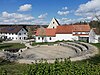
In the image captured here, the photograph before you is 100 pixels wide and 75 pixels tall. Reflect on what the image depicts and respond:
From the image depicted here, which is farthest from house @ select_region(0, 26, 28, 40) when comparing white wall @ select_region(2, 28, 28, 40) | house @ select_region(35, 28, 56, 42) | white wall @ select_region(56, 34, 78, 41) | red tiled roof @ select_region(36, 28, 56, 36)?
white wall @ select_region(56, 34, 78, 41)

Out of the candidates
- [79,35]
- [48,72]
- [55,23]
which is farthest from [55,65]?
[55,23]

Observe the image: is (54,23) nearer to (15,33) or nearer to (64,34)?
(64,34)

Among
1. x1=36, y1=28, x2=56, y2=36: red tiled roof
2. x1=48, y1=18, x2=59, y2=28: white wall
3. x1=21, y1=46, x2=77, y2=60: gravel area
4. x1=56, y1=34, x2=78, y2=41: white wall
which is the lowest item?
x1=21, y1=46, x2=77, y2=60: gravel area

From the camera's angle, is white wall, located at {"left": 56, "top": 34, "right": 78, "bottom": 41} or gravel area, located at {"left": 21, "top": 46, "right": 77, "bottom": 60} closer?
gravel area, located at {"left": 21, "top": 46, "right": 77, "bottom": 60}

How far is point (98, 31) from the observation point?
6031 centimetres

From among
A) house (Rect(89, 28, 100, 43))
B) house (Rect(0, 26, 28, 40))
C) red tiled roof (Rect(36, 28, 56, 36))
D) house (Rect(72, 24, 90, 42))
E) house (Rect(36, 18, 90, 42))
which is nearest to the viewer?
house (Rect(89, 28, 100, 43))

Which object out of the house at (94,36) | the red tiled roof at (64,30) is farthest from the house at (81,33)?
the house at (94,36)

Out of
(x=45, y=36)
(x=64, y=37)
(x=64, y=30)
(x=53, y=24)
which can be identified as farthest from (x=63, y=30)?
(x=53, y=24)

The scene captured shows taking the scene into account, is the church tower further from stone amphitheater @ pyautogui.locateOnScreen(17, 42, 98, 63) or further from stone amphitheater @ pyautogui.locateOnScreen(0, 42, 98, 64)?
stone amphitheater @ pyautogui.locateOnScreen(0, 42, 98, 64)

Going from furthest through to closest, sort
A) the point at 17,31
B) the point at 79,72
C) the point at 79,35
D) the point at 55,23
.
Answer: the point at 17,31
the point at 55,23
the point at 79,35
the point at 79,72

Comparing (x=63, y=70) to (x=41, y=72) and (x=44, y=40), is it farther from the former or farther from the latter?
(x=44, y=40)

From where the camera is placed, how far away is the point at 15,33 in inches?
3492

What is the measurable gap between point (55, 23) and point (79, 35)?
15822 millimetres

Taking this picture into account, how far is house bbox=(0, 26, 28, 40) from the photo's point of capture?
293ft
